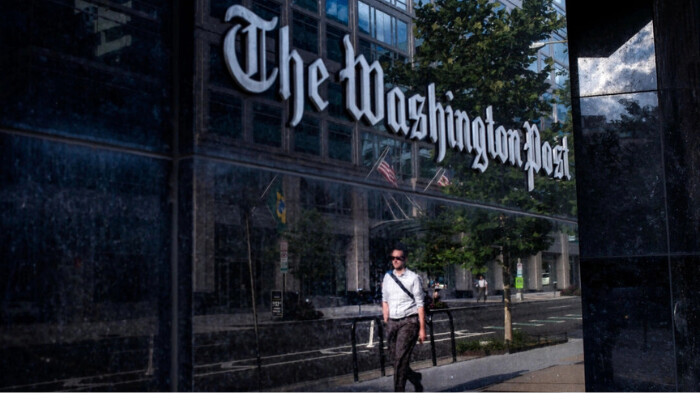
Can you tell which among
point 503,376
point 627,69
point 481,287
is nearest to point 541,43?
point 627,69

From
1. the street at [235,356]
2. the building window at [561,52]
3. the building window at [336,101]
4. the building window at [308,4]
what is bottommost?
the street at [235,356]

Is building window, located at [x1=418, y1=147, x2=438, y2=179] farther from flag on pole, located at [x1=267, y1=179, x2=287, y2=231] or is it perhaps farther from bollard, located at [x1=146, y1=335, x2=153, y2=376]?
bollard, located at [x1=146, y1=335, x2=153, y2=376]

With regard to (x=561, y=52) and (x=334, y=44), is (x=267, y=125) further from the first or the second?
(x=561, y=52)

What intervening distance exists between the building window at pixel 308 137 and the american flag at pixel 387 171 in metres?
0.80

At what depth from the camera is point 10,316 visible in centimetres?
467

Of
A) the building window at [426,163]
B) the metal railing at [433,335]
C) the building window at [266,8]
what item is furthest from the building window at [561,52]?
the building window at [266,8]

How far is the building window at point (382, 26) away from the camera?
22.7 ft

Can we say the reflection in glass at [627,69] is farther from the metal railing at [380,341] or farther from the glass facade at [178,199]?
the metal railing at [380,341]

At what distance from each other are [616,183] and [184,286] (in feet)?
16.6

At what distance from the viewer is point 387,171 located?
6.90m

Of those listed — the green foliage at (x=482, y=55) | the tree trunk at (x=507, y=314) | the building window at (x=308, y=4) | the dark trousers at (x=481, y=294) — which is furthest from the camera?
the tree trunk at (x=507, y=314)

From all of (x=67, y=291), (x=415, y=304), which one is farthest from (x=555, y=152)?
(x=67, y=291)

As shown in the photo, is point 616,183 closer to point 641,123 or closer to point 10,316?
point 641,123

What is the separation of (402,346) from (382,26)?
115 inches
